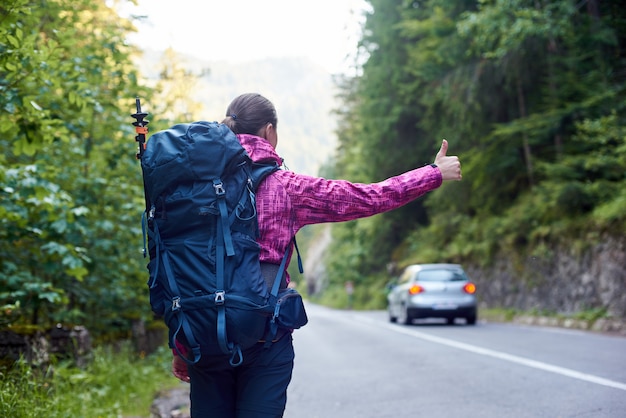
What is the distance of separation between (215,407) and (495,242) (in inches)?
904

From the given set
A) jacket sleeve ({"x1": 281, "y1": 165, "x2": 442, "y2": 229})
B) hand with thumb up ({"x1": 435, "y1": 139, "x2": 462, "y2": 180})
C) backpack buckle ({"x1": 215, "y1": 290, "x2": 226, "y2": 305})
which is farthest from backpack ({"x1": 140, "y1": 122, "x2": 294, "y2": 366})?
hand with thumb up ({"x1": 435, "y1": 139, "x2": 462, "y2": 180})

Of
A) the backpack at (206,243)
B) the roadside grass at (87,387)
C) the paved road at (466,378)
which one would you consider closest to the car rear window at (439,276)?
the paved road at (466,378)

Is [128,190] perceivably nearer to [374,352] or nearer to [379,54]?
[374,352]

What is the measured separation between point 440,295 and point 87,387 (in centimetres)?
1259

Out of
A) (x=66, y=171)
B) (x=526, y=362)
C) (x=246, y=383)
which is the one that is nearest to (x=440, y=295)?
(x=526, y=362)

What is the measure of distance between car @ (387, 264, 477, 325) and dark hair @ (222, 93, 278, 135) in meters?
16.3

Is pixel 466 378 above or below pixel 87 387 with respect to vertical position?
above

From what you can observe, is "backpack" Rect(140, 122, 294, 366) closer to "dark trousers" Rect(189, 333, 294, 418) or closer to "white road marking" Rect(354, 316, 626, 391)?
"dark trousers" Rect(189, 333, 294, 418)

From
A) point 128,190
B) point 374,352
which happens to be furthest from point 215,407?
point 374,352

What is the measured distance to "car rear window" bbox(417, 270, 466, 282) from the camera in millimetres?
19297

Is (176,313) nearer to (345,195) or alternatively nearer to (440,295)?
(345,195)

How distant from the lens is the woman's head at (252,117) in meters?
3.14

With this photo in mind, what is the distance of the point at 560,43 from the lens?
2244 cm

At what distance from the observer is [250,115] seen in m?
3.14
